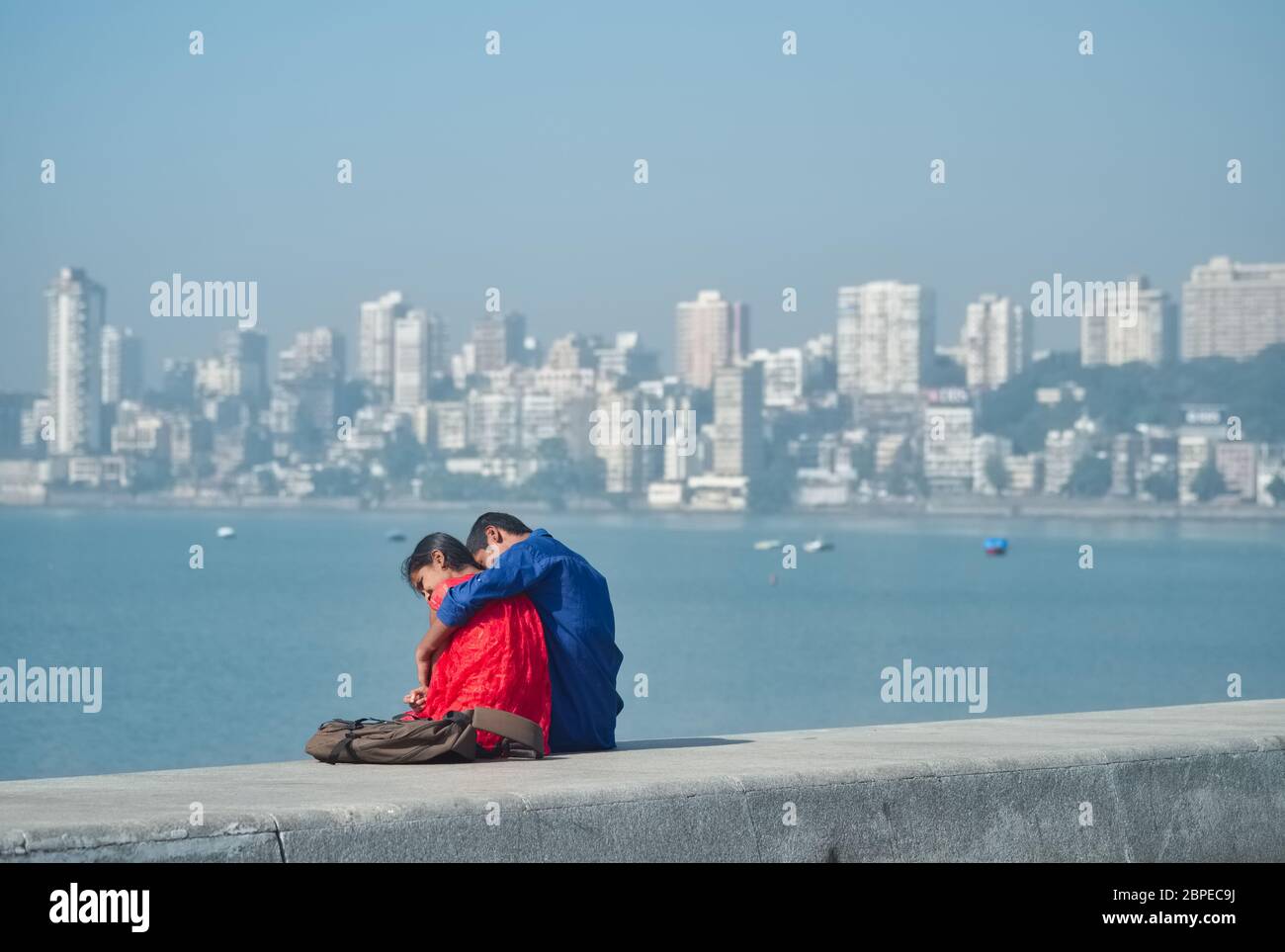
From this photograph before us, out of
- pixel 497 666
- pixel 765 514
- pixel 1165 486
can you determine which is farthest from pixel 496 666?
pixel 765 514

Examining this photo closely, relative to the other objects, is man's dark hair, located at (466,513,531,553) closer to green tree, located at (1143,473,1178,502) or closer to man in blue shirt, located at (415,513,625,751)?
man in blue shirt, located at (415,513,625,751)

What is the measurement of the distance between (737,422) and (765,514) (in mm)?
9265

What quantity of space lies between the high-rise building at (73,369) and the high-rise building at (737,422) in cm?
5509

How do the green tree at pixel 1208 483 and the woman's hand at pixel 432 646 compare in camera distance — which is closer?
the woman's hand at pixel 432 646

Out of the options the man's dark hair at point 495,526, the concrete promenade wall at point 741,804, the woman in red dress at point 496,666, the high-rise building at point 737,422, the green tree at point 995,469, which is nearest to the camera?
the concrete promenade wall at point 741,804

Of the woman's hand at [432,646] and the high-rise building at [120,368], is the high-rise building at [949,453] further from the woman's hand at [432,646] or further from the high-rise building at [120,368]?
the woman's hand at [432,646]

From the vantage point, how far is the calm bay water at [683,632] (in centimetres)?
3894

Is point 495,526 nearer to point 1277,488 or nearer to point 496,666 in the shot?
point 496,666

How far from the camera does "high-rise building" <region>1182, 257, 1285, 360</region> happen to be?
18450cm

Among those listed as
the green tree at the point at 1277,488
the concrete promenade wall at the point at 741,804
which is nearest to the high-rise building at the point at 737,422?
the green tree at the point at 1277,488

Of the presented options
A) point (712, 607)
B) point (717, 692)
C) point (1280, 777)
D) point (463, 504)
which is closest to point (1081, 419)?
point (463, 504)

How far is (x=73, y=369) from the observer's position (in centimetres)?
18025

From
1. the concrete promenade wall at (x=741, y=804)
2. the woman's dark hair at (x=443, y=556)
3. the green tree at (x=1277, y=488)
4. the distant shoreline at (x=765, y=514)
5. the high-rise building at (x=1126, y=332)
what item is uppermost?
the high-rise building at (x=1126, y=332)
